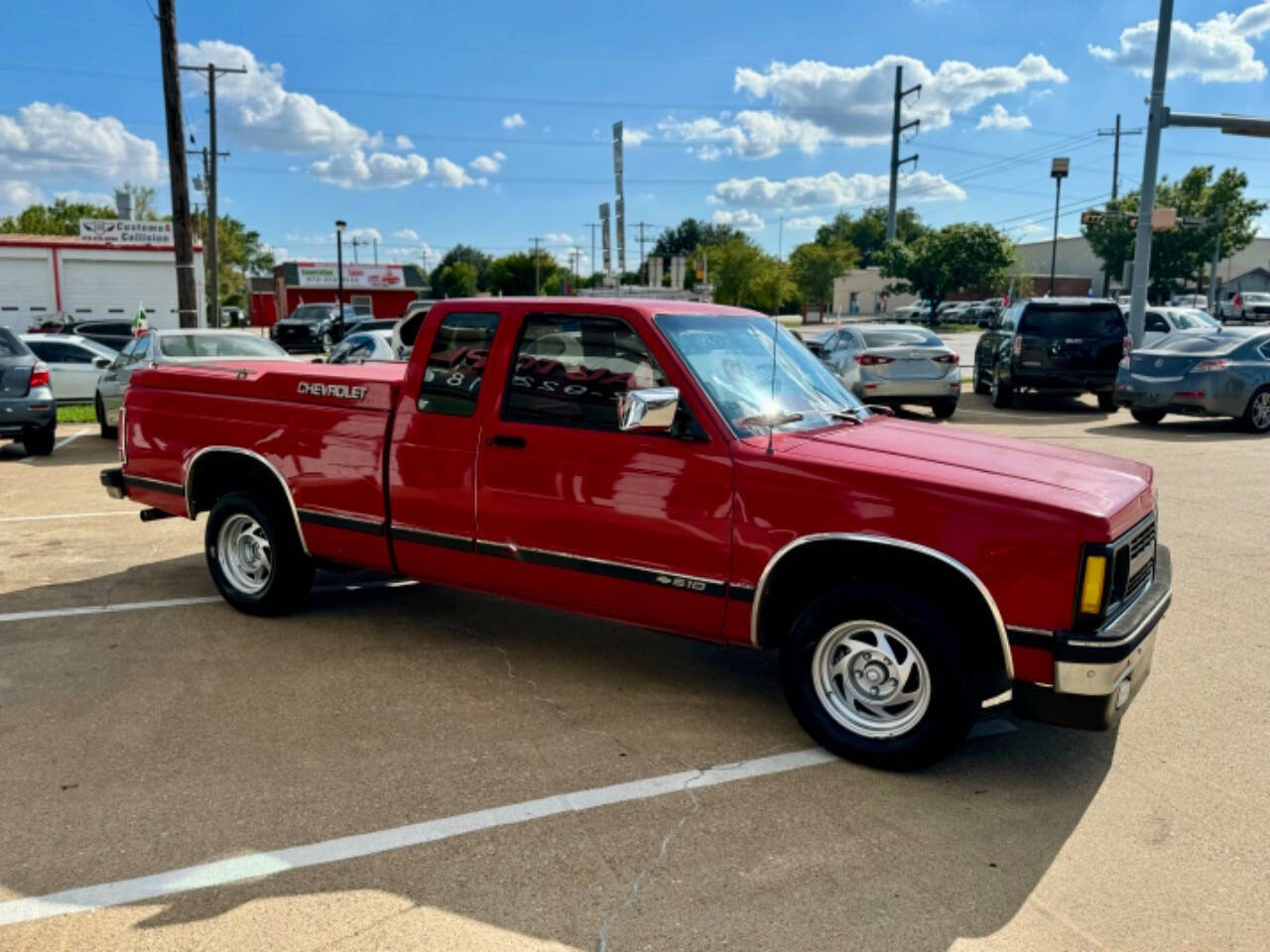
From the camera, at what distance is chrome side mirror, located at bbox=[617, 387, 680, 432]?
3.96 m

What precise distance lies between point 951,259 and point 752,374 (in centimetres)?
5445

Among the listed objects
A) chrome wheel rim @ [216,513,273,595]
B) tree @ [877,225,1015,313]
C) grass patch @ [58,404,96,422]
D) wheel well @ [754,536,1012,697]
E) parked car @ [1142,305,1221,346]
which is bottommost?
grass patch @ [58,404,96,422]

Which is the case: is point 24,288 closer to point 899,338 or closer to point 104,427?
point 104,427

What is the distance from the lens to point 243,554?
237 inches

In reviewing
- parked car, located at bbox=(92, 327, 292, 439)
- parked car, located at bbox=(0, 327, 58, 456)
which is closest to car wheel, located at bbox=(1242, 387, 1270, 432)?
parked car, located at bbox=(92, 327, 292, 439)

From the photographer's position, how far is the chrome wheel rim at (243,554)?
5902 mm

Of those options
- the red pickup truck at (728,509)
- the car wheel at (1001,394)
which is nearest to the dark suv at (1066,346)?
the car wheel at (1001,394)

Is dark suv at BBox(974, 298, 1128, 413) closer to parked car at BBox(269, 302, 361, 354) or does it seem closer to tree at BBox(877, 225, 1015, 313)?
parked car at BBox(269, 302, 361, 354)

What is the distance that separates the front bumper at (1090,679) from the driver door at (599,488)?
4.20ft

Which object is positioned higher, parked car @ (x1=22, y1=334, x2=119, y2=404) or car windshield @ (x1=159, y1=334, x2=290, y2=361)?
car windshield @ (x1=159, y1=334, x2=290, y2=361)

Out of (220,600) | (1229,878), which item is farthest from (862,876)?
(220,600)

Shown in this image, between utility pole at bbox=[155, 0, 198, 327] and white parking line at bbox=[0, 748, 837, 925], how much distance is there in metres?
→ 15.6

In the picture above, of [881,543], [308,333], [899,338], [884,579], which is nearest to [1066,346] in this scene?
[899,338]

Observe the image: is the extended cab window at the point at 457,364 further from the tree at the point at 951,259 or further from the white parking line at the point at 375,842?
the tree at the point at 951,259
